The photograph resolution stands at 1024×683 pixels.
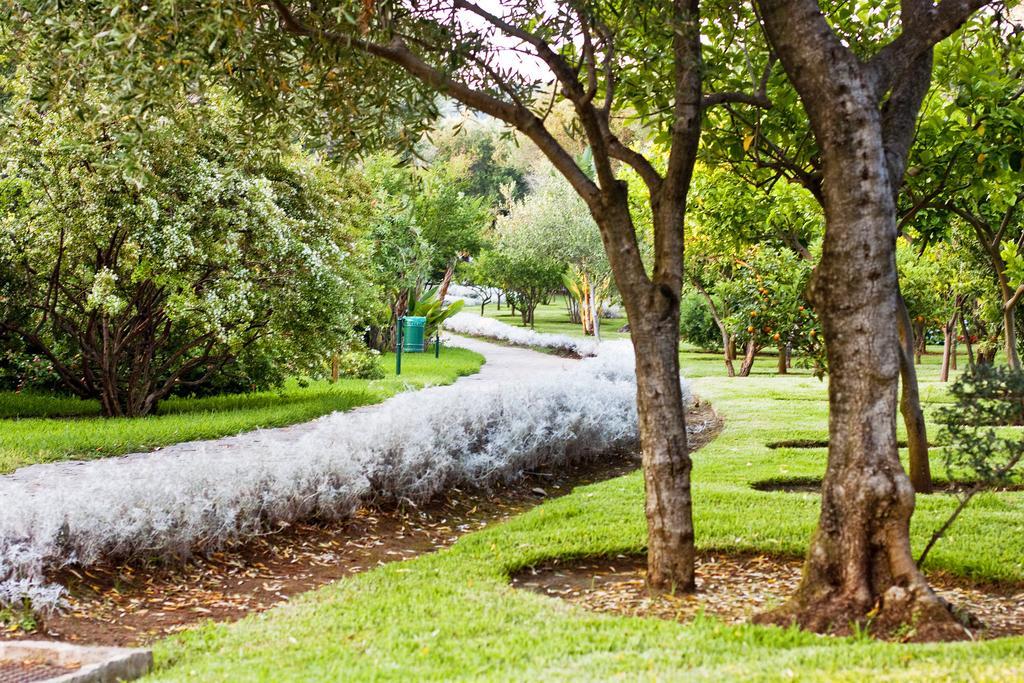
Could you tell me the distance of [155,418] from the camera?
12.5 m

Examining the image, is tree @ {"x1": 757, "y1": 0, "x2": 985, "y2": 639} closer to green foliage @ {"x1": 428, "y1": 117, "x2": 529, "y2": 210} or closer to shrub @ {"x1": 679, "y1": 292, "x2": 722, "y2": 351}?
shrub @ {"x1": 679, "y1": 292, "x2": 722, "y2": 351}

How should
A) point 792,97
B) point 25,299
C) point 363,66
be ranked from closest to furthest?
point 363,66, point 792,97, point 25,299

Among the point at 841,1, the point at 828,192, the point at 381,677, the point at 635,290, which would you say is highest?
the point at 841,1

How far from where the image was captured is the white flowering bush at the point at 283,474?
240 inches

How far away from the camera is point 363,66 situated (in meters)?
6.63

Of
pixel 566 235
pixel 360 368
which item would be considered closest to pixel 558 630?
pixel 360 368

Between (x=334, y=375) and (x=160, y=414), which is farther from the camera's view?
(x=334, y=375)

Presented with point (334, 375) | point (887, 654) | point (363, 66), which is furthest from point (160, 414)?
point (887, 654)

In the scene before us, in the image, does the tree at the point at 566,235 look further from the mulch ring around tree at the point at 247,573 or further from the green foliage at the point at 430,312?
the mulch ring around tree at the point at 247,573

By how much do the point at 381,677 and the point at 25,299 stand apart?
10598 millimetres

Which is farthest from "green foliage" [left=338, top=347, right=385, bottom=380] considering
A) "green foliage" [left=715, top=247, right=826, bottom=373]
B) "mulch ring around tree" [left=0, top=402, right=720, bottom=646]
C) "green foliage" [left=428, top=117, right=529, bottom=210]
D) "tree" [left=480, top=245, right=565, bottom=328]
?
"green foliage" [left=428, top=117, right=529, bottom=210]

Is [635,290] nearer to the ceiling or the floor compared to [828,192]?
nearer to the floor

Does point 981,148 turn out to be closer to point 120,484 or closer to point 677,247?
point 677,247

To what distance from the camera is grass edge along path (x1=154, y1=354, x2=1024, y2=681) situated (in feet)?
13.5
